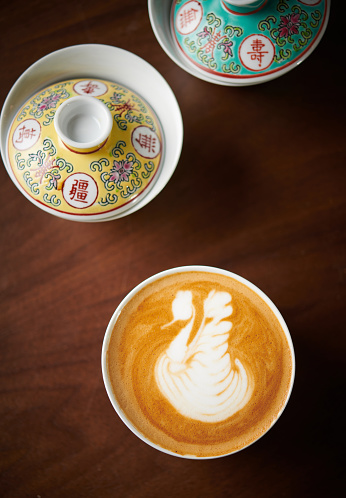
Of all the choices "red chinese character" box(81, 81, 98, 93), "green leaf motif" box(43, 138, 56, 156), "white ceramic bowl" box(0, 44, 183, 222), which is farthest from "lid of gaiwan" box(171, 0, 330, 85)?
"green leaf motif" box(43, 138, 56, 156)

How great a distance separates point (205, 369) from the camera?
0.67m

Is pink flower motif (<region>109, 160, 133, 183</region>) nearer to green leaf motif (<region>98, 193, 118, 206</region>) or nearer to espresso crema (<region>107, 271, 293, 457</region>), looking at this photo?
green leaf motif (<region>98, 193, 118, 206</region>)

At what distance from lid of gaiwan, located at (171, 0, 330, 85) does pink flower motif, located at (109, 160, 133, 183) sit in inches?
9.0

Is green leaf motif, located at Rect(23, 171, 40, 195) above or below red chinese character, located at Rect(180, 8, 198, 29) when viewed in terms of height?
below

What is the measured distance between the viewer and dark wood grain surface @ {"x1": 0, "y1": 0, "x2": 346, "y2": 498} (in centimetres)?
80

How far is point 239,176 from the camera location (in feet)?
2.71

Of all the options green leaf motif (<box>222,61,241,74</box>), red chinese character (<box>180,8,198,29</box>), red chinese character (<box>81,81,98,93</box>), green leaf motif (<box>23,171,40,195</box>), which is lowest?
green leaf motif (<box>23,171,40,195</box>)

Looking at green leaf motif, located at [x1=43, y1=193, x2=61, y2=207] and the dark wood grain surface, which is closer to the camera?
green leaf motif, located at [x1=43, y1=193, x2=61, y2=207]

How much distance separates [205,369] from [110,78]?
0.57 m

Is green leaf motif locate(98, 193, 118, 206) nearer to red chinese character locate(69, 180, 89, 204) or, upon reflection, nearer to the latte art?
red chinese character locate(69, 180, 89, 204)

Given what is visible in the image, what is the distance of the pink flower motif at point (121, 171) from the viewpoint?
689 millimetres

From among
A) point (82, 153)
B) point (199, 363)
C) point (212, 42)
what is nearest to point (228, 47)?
point (212, 42)

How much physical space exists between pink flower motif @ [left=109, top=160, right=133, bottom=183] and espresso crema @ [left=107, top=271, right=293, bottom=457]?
0.18 m

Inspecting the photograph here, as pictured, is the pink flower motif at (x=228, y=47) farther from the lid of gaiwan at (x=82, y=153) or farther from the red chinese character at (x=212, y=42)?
the lid of gaiwan at (x=82, y=153)
